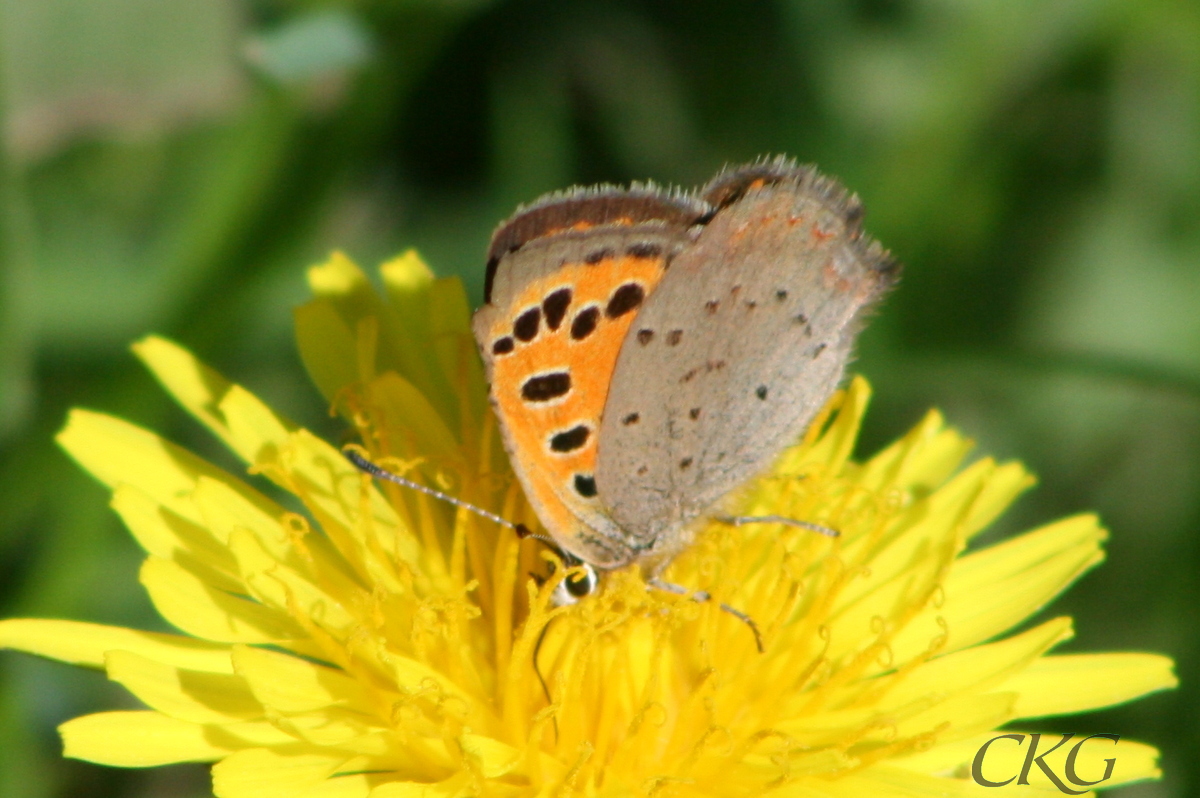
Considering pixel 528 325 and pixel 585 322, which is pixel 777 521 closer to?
pixel 585 322

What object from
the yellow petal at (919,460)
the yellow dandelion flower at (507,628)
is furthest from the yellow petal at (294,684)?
the yellow petal at (919,460)

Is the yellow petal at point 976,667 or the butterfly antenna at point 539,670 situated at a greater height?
the yellow petal at point 976,667

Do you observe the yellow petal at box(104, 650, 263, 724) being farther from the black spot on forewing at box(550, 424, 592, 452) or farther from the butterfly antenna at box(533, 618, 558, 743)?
the black spot on forewing at box(550, 424, 592, 452)

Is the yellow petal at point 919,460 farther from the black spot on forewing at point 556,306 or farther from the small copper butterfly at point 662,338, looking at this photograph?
the black spot on forewing at point 556,306

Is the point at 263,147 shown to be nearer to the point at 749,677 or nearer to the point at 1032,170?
the point at 749,677

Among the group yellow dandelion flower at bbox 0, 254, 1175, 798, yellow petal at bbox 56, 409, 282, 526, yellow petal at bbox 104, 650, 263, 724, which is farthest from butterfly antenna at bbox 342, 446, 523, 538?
yellow petal at bbox 104, 650, 263, 724
